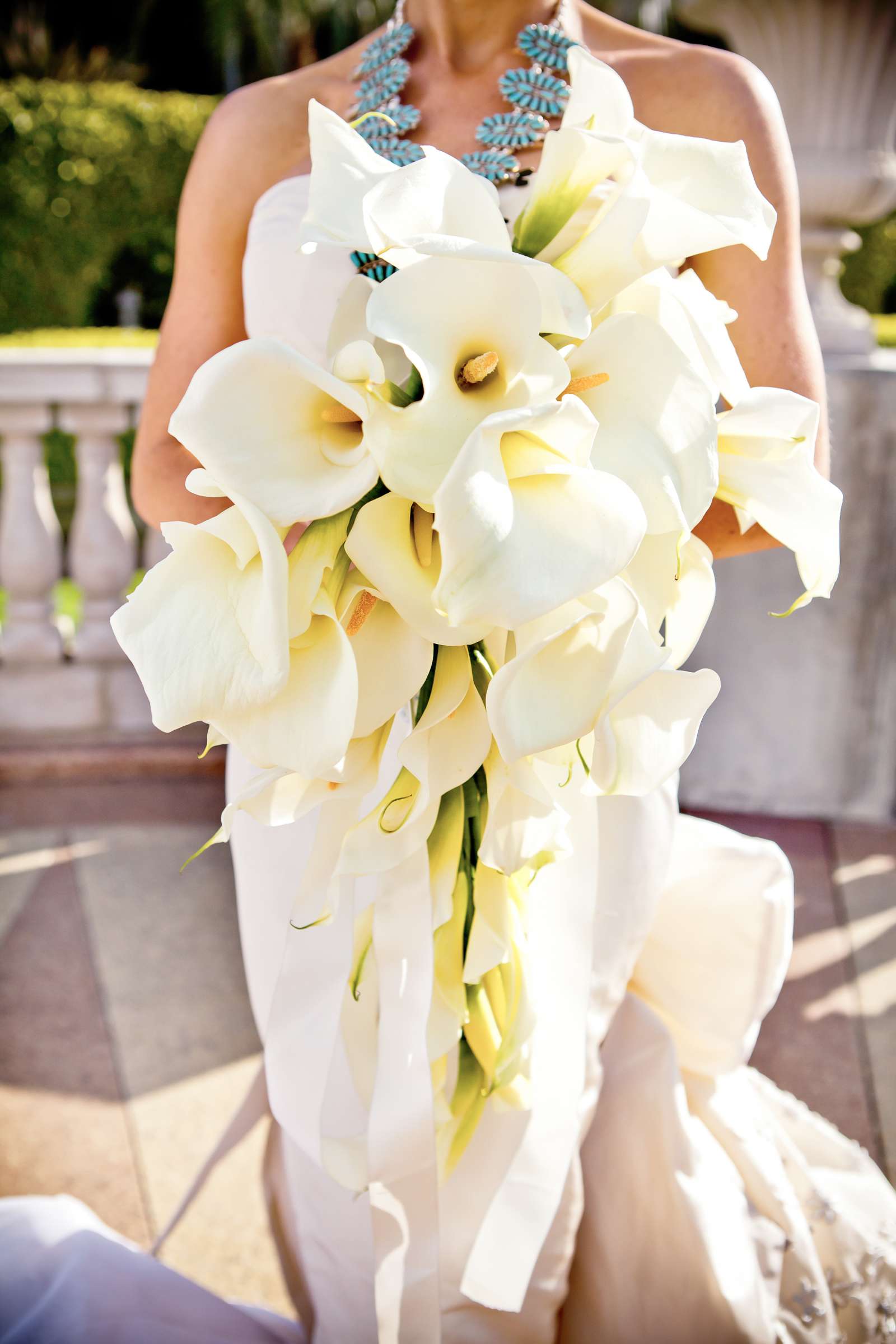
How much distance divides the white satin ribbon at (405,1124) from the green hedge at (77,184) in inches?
438

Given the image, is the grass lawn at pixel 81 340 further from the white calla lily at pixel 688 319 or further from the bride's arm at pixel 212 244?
the white calla lily at pixel 688 319

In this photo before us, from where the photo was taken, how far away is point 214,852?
3.12 metres

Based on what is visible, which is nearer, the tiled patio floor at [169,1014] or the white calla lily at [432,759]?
the white calla lily at [432,759]

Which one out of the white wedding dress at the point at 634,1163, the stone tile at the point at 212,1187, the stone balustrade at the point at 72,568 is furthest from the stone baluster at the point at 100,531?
the white wedding dress at the point at 634,1163

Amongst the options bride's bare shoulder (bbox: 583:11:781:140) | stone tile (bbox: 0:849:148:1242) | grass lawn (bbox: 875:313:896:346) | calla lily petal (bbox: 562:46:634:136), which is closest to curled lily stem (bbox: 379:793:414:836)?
calla lily petal (bbox: 562:46:634:136)

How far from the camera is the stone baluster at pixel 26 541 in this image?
354 centimetres

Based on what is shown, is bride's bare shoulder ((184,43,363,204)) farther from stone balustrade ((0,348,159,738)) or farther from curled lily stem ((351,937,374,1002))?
stone balustrade ((0,348,159,738))

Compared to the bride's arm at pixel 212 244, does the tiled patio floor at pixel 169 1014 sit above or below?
below

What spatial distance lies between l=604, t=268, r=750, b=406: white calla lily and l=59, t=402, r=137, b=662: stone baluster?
122 inches

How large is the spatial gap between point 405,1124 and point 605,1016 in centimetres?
57

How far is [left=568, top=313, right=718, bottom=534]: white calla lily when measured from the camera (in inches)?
24.0

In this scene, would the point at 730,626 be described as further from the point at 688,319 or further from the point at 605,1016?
the point at 688,319

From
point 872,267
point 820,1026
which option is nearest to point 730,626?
point 820,1026

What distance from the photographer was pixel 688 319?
650 millimetres
